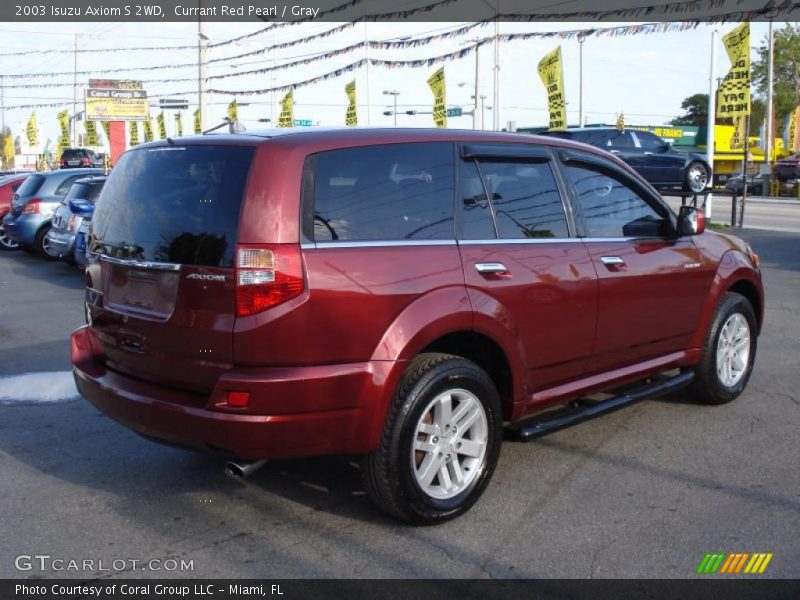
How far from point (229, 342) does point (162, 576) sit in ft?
3.38

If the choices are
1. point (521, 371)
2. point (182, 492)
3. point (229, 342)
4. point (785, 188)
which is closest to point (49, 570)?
point (182, 492)

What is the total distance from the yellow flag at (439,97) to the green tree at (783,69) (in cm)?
3940

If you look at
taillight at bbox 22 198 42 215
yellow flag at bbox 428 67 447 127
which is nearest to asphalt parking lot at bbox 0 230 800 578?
taillight at bbox 22 198 42 215

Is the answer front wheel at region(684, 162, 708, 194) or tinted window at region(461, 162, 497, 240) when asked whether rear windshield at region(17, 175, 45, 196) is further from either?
front wheel at region(684, 162, 708, 194)

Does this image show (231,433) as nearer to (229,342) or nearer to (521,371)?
(229,342)

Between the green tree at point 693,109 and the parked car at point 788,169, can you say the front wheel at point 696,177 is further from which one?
the green tree at point 693,109

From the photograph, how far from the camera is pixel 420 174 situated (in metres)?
4.19

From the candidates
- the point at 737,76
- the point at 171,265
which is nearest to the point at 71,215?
the point at 171,265

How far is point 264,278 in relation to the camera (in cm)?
353

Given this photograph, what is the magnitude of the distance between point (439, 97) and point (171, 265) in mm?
23094

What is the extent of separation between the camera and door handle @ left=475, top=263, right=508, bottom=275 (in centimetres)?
419

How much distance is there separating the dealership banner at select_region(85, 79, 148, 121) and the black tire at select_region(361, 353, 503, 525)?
2990 centimetres

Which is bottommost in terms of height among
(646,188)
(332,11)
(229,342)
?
(229,342)

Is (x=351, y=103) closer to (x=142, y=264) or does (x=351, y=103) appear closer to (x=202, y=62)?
(x=202, y=62)
